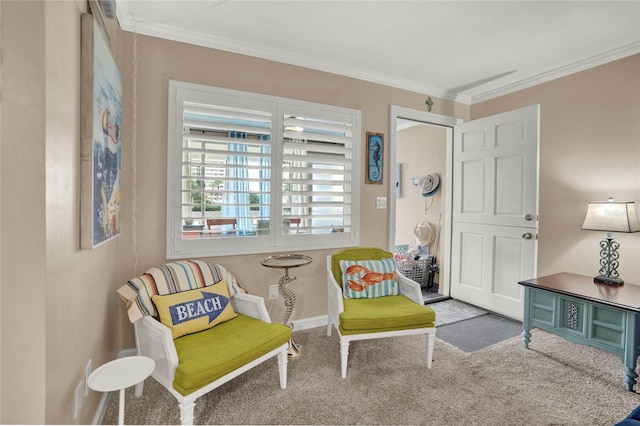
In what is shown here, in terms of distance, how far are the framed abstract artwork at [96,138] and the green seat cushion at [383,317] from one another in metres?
1.56

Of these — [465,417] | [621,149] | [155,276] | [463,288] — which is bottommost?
[465,417]

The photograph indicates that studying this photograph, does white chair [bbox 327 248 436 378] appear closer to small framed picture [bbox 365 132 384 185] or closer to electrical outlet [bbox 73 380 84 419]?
small framed picture [bbox 365 132 384 185]

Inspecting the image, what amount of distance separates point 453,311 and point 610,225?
1675mm

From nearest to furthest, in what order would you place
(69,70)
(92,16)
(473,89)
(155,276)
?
(69,70)
(92,16)
(155,276)
(473,89)

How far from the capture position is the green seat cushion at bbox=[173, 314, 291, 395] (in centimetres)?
157

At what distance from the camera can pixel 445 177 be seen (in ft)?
13.5

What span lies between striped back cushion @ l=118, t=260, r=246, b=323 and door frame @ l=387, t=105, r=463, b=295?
5.94 feet

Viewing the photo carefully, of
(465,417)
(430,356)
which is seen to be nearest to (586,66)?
(430,356)

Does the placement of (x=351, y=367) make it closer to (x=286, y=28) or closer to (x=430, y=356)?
(x=430, y=356)

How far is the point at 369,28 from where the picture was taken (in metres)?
2.42

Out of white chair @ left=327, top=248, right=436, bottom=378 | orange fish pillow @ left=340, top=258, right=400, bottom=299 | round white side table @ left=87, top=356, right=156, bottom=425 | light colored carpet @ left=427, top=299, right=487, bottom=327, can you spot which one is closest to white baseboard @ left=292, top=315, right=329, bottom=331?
white chair @ left=327, top=248, right=436, bottom=378

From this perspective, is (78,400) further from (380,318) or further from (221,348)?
(380,318)

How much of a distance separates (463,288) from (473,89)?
230 centimetres

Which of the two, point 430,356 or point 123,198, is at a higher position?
point 123,198
